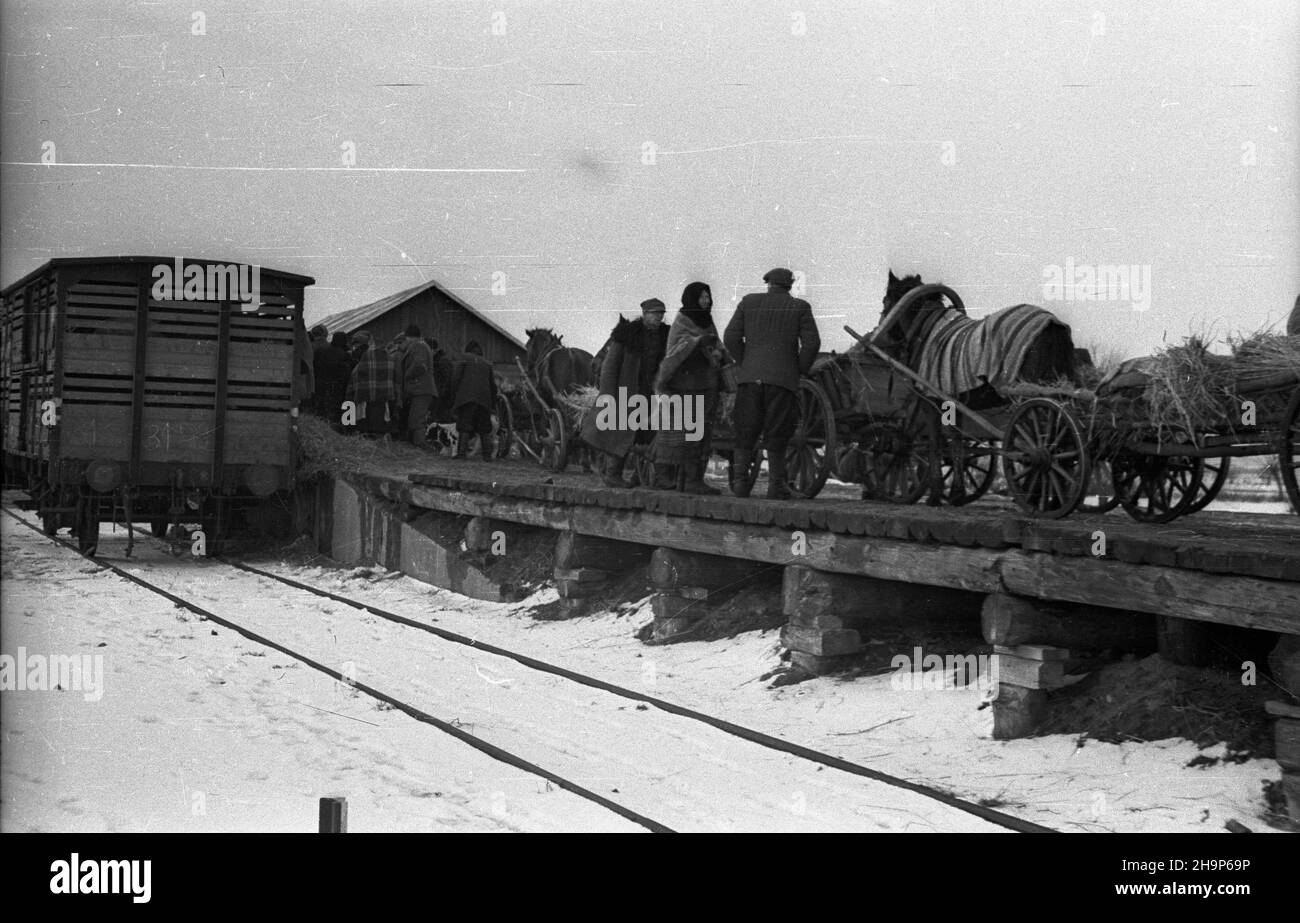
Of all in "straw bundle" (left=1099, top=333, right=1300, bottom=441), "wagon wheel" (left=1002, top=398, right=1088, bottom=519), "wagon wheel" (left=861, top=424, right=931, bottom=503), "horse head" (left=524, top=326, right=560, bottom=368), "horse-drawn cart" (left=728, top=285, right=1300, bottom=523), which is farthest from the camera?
"horse head" (left=524, top=326, right=560, bottom=368)

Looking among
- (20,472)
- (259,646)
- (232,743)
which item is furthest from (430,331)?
(232,743)

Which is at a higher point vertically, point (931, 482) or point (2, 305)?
point (2, 305)

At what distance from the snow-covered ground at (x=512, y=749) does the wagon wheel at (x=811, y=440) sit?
153 cm

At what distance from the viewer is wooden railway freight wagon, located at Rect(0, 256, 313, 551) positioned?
46.5 feet

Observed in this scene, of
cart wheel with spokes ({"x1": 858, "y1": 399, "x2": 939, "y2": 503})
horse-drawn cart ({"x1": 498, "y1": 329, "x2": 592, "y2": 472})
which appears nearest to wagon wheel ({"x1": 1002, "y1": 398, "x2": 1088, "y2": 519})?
cart wheel with spokes ({"x1": 858, "y1": 399, "x2": 939, "y2": 503})

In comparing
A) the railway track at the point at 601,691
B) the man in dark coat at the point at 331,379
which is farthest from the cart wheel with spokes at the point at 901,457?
the man in dark coat at the point at 331,379

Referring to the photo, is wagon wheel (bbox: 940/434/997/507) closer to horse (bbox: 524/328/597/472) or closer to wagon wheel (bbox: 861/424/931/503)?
wagon wheel (bbox: 861/424/931/503)

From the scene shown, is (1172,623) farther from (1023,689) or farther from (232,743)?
(232,743)

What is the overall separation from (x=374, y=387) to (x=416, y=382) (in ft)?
1.82

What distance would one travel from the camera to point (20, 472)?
17.4 metres

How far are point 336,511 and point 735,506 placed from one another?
314 inches

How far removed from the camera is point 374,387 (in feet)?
60.8

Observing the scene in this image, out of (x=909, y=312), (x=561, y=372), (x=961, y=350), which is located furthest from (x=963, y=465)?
(x=561, y=372)

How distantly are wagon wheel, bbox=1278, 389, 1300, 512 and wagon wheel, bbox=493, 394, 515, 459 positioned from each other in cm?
1341
